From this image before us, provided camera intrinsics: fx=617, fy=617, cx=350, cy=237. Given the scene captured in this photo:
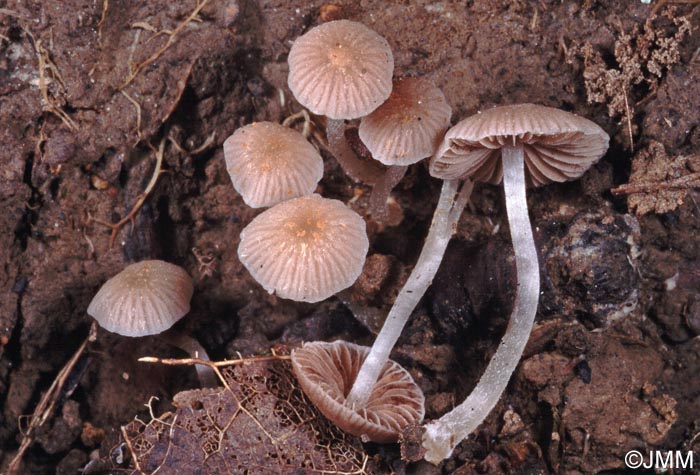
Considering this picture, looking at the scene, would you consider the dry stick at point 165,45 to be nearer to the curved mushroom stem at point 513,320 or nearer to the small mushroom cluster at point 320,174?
the small mushroom cluster at point 320,174

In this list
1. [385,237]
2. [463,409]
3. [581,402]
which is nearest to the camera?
[463,409]

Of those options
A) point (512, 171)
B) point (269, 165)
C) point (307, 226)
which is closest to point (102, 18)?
point (269, 165)

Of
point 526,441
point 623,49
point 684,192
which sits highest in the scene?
point 623,49

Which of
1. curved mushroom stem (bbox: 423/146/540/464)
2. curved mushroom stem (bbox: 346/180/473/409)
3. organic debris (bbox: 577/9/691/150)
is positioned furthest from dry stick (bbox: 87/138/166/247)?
organic debris (bbox: 577/9/691/150)

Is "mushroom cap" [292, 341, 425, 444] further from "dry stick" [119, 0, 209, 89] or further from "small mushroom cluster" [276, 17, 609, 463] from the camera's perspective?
"dry stick" [119, 0, 209, 89]

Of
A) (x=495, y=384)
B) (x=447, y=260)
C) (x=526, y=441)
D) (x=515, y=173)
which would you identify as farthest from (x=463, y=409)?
(x=515, y=173)

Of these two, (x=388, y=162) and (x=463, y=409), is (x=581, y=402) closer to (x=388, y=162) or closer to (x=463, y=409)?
(x=463, y=409)

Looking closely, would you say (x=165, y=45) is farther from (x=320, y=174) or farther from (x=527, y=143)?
(x=527, y=143)
